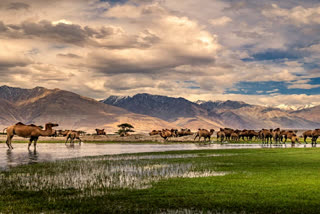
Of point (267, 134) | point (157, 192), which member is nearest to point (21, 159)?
point (157, 192)

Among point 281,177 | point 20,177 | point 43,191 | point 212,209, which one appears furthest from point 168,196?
point 20,177

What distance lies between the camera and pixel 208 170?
71.9ft

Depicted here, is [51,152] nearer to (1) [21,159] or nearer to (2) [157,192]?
(1) [21,159]

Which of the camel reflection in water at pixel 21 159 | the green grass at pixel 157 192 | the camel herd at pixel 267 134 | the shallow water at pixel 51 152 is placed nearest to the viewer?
the green grass at pixel 157 192

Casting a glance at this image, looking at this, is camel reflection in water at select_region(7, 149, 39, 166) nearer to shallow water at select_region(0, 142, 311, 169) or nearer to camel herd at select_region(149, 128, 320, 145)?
shallow water at select_region(0, 142, 311, 169)

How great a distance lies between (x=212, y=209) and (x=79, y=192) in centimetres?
634

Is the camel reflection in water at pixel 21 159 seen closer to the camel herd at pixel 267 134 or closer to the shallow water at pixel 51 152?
the shallow water at pixel 51 152

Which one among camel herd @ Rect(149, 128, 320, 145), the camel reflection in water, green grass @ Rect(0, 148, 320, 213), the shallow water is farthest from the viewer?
camel herd @ Rect(149, 128, 320, 145)

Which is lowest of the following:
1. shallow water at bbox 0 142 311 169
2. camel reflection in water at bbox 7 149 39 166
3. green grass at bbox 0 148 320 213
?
shallow water at bbox 0 142 311 169

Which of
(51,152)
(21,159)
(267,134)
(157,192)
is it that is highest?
(267,134)

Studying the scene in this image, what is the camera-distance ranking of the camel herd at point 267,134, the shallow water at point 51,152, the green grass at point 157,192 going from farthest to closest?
1. the camel herd at point 267,134
2. the shallow water at point 51,152
3. the green grass at point 157,192

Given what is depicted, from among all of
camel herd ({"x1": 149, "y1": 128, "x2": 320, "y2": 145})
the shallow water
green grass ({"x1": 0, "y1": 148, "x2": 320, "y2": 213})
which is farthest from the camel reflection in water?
camel herd ({"x1": 149, "y1": 128, "x2": 320, "y2": 145})

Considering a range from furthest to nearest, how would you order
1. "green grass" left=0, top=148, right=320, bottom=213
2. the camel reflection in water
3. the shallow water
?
the shallow water < the camel reflection in water < "green grass" left=0, top=148, right=320, bottom=213

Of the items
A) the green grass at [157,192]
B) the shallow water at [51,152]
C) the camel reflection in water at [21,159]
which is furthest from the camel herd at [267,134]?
the green grass at [157,192]
